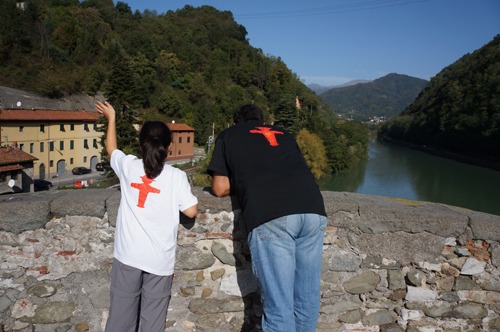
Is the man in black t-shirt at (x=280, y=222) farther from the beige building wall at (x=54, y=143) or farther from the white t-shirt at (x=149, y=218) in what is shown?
the beige building wall at (x=54, y=143)

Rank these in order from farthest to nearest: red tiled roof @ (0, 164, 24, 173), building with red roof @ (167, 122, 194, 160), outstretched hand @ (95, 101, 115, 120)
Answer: building with red roof @ (167, 122, 194, 160) → red tiled roof @ (0, 164, 24, 173) → outstretched hand @ (95, 101, 115, 120)

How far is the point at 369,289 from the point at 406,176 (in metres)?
42.3

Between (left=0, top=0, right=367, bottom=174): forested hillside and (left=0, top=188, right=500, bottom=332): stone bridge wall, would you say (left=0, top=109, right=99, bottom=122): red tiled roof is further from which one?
(left=0, top=188, right=500, bottom=332): stone bridge wall

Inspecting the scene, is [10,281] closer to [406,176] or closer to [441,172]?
[406,176]

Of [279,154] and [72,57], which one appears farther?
[72,57]

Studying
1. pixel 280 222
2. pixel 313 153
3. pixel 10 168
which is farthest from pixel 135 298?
pixel 313 153

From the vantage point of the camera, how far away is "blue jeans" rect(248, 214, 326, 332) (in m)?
1.90

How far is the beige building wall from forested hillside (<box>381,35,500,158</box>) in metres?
49.5

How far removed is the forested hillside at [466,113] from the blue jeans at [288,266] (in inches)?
2253

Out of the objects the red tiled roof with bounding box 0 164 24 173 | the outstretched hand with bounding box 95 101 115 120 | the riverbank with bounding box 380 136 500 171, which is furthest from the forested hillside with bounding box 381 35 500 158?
the outstretched hand with bounding box 95 101 115 120

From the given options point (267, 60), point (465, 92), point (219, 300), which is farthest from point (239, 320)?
point (267, 60)

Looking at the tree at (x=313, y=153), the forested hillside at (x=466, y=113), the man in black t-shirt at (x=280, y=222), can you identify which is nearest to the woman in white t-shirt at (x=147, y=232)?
the man in black t-shirt at (x=280, y=222)

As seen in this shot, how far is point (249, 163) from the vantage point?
200cm

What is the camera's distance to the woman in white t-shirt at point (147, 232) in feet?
6.59
